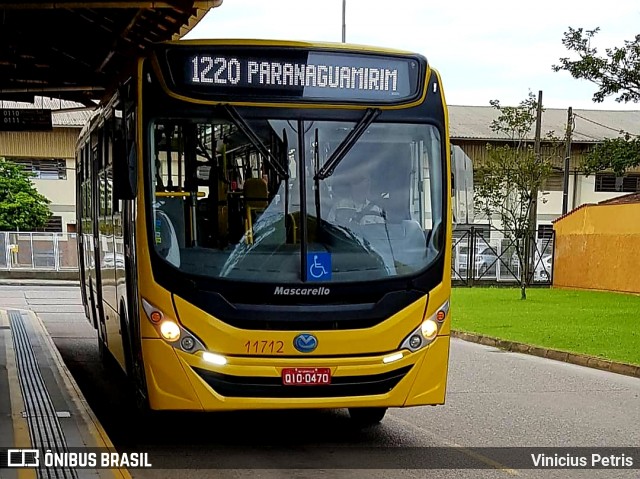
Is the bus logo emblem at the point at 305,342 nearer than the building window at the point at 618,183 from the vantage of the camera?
Yes

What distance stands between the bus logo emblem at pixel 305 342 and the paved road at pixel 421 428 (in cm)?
92

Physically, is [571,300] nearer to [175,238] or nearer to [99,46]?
[99,46]

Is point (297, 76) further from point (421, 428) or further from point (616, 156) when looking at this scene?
point (616, 156)

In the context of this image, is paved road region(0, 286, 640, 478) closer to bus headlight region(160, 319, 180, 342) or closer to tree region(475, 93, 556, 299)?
bus headlight region(160, 319, 180, 342)

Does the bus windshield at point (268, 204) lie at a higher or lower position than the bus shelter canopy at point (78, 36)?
lower

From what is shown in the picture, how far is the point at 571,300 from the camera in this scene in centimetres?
2619

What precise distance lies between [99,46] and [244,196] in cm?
900

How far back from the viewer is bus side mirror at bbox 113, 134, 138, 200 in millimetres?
7363

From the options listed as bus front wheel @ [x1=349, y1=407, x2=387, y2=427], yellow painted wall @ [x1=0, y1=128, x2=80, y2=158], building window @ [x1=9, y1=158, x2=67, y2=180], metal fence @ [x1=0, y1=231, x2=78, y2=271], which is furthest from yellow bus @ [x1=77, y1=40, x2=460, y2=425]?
building window @ [x1=9, y1=158, x2=67, y2=180]

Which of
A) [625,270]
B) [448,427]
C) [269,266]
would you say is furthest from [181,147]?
[625,270]

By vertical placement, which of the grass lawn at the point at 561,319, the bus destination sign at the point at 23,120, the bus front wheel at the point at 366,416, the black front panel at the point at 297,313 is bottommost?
the grass lawn at the point at 561,319

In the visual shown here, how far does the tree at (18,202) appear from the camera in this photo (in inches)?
1667

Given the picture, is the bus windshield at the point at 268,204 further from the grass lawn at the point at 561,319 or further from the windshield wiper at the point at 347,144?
the grass lawn at the point at 561,319

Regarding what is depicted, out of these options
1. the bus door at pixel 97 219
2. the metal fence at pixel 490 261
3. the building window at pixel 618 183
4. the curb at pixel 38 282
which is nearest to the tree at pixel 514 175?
the metal fence at pixel 490 261
